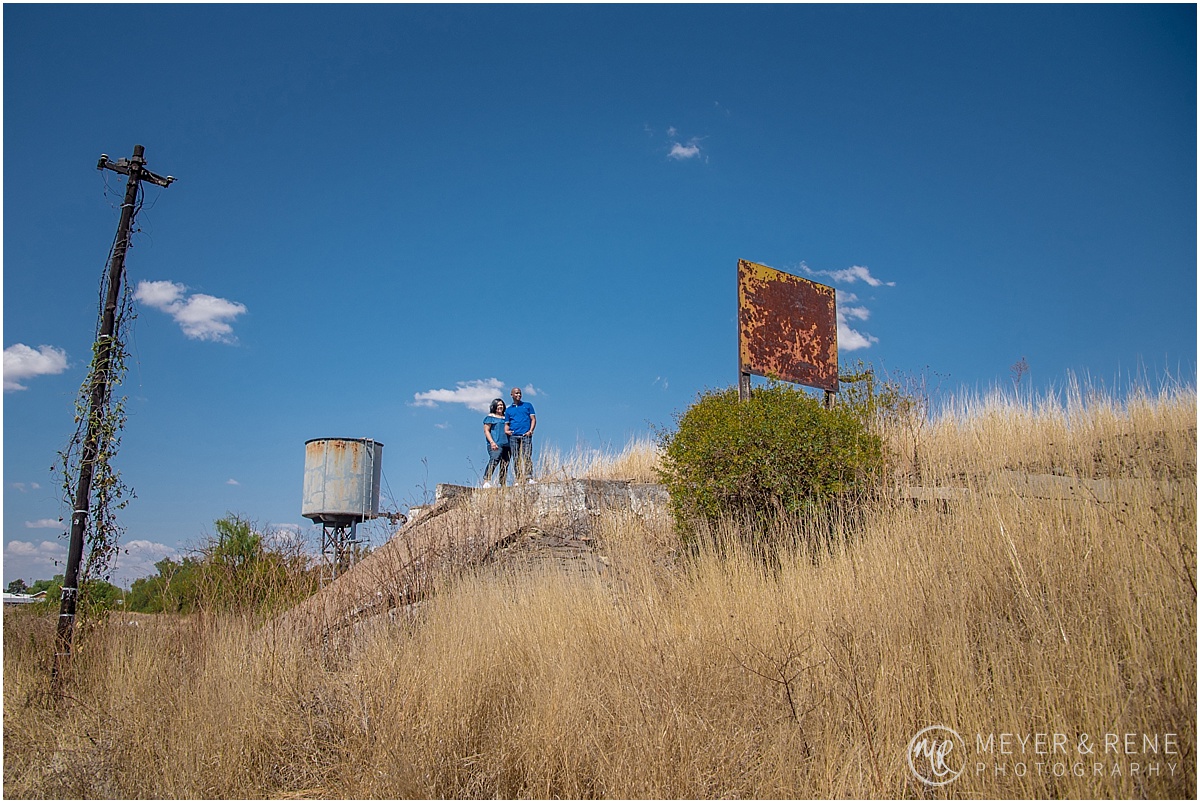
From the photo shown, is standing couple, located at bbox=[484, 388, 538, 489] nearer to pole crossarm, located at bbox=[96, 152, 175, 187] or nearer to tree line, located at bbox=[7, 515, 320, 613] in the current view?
tree line, located at bbox=[7, 515, 320, 613]

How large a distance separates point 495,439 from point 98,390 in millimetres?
5959

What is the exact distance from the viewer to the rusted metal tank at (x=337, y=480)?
39.0 ft

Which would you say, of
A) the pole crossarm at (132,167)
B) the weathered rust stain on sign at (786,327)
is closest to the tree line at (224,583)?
the pole crossarm at (132,167)

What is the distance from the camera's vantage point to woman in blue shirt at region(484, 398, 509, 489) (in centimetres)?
1177

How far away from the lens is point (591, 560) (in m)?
7.93

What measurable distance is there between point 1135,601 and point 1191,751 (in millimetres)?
1100

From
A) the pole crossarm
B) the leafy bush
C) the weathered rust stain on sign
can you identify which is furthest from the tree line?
the weathered rust stain on sign

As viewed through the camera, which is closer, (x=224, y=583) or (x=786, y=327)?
(x=224, y=583)

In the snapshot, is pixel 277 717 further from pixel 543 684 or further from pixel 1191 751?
pixel 1191 751

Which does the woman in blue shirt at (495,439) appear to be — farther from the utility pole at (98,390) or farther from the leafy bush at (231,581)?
the utility pole at (98,390)

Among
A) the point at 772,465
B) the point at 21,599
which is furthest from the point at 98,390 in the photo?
the point at 772,465

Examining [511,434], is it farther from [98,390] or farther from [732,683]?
[732,683]

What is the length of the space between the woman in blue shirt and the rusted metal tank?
1965 millimetres

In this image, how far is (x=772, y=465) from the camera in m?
7.53
